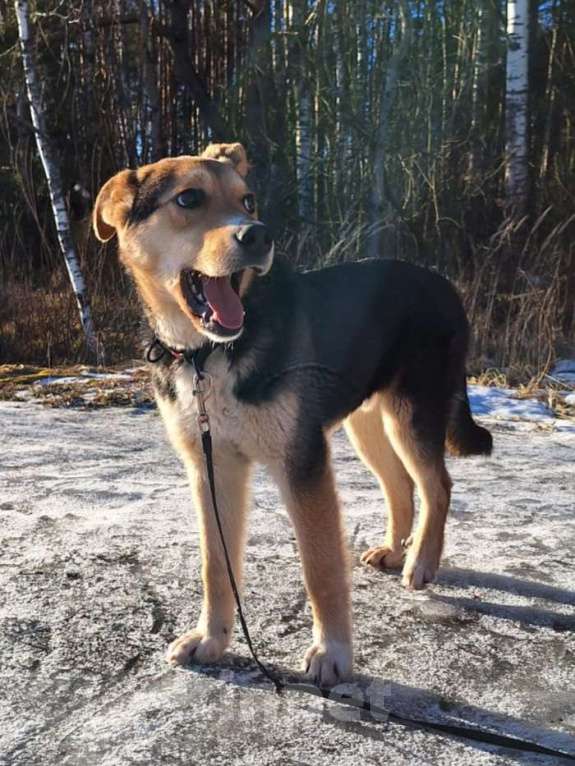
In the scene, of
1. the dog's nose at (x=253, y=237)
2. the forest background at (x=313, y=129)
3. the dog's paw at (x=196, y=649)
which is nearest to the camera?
the dog's nose at (x=253, y=237)

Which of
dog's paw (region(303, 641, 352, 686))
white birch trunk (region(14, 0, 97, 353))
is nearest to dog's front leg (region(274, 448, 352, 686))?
dog's paw (region(303, 641, 352, 686))

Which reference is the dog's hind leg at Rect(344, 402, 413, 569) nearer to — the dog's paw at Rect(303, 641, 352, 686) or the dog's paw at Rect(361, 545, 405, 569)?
the dog's paw at Rect(361, 545, 405, 569)

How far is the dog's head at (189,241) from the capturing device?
2594mm

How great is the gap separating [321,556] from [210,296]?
904 mm

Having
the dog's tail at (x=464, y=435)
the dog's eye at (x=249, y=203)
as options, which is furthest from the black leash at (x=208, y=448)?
the dog's tail at (x=464, y=435)

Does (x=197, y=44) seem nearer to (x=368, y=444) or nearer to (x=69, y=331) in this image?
(x=69, y=331)

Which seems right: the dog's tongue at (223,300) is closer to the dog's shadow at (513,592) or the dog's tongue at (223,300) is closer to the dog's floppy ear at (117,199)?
the dog's floppy ear at (117,199)

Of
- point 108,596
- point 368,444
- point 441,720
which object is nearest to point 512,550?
point 368,444

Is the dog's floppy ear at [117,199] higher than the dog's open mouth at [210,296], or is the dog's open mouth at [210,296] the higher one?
the dog's floppy ear at [117,199]

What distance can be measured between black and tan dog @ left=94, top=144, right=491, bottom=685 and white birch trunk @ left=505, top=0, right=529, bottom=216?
7.58 m

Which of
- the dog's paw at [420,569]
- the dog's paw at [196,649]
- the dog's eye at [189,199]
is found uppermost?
the dog's eye at [189,199]

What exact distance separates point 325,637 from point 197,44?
11.6 meters

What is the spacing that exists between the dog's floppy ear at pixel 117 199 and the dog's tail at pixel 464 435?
1.66 meters

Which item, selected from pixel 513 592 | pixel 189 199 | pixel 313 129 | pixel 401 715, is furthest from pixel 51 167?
pixel 401 715
